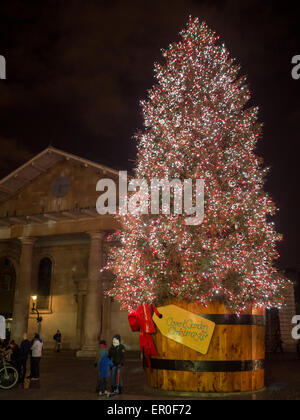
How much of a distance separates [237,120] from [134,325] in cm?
635

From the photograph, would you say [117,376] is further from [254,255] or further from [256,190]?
[256,190]

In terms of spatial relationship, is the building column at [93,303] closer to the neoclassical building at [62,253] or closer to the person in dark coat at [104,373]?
the neoclassical building at [62,253]

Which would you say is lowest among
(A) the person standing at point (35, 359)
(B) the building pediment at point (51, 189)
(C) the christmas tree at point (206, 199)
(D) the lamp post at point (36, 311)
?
(A) the person standing at point (35, 359)

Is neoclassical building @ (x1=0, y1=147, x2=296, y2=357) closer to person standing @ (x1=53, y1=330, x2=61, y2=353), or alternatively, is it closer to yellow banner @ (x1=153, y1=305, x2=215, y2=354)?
person standing @ (x1=53, y1=330, x2=61, y2=353)

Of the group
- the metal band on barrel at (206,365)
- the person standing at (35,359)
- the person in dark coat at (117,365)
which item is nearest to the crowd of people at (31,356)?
the person standing at (35,359)

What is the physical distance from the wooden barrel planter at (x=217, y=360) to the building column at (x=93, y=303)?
15268mm

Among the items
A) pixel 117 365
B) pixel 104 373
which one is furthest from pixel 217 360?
pixel 104 373

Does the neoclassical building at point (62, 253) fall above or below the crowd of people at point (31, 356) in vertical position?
above

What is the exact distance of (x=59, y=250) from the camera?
33.9m

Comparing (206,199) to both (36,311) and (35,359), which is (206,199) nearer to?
(35,359)

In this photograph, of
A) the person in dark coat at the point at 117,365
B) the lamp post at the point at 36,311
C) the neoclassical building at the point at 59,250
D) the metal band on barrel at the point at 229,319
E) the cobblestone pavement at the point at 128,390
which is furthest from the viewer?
the lamp post at the point at 36,311

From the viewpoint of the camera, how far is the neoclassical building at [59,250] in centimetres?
2794

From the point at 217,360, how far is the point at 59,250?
24.7 meters
